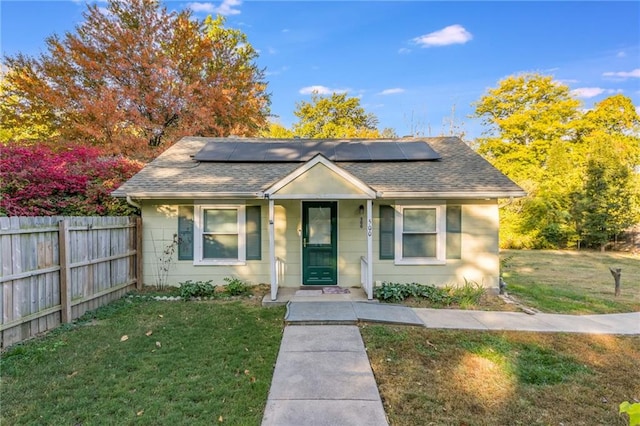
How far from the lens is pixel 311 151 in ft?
31.6

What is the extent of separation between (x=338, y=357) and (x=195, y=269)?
4814 mm

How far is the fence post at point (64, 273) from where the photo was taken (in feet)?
16.9

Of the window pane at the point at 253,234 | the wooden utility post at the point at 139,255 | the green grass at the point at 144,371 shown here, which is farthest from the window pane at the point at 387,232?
the wooden utility post at the point at 139,255

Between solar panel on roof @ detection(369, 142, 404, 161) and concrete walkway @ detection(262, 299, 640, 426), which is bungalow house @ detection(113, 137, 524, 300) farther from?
concrete walkway @ detection(262, 299, 640, 426)

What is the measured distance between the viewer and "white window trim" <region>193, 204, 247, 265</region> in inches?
304

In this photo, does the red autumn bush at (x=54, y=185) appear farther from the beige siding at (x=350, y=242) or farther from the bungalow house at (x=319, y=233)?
the beige siding at (x=350, y=242)

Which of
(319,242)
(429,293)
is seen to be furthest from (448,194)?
(319,242)

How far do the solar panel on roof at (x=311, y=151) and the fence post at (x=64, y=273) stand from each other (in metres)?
4.16

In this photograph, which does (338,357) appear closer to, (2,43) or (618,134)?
(2,43)

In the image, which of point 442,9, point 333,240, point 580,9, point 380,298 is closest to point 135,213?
point 333,240

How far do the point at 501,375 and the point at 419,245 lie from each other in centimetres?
408

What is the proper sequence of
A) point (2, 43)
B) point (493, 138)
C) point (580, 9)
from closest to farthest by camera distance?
point (580, 9)
point (2, 43)
point (493, 138)

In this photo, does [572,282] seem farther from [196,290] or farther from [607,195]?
[196,290]

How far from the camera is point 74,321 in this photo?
5336 millimetres
